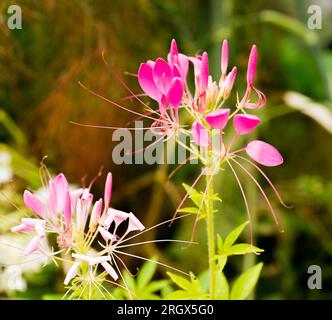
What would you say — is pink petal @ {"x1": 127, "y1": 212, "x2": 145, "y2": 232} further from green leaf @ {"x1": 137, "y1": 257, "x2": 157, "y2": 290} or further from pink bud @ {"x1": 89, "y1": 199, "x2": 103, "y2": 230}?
green leaf @ {"x1": 137, "y1": 257, "x2": 157, "y2": 290}

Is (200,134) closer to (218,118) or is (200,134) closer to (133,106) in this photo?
(218,118)

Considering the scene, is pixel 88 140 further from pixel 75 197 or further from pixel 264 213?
pixel 75 197

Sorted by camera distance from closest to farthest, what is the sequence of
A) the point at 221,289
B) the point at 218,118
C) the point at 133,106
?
the point at 218,118 → the point at 221,289 → the point at 133,106

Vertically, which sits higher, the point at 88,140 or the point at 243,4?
the point at 243,4

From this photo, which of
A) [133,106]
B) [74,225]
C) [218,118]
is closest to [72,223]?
[74,225]

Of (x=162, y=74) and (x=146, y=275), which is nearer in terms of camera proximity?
(x=162, y=74)

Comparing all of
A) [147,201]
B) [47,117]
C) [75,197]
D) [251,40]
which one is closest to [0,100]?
[47,117]
